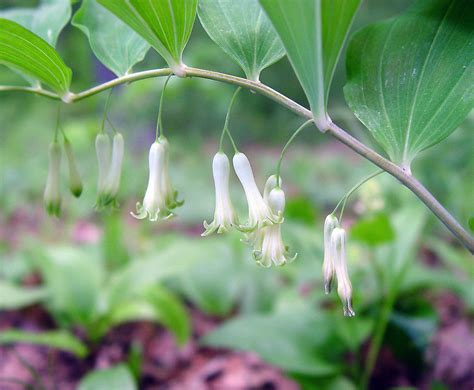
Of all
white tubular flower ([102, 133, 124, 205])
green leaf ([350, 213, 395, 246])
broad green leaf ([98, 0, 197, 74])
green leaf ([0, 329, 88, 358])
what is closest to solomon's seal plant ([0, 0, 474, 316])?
broad green leaf ([98, 0, 197, 74])

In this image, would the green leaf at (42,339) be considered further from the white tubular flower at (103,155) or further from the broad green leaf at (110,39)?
the broad green leaf at (110,39)

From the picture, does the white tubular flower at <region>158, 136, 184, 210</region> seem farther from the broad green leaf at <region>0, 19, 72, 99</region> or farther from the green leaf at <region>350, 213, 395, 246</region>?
the green leaf at <region>350, 213, 395, 246</region>

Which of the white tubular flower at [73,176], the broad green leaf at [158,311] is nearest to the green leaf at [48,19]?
the white tubular flower at [73,176]

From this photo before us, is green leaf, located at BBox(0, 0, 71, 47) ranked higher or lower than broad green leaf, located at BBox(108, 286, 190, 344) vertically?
higher

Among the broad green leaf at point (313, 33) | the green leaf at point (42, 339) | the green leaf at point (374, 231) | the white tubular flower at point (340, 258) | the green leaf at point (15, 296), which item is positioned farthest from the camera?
the green leaf at point (15, 296)

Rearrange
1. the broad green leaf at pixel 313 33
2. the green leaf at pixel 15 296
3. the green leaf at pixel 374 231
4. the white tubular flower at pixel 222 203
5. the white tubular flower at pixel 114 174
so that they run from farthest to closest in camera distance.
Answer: the green leaf at pixel 15 296, the green leaf at pixel 374 231, the white tubular flower at pixel 114 174, the white tubular flower at pixel 222 203, the broad green leaf at pixel 313 33

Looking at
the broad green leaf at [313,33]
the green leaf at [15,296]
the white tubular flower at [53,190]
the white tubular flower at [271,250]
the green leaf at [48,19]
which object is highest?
the green leaf at [48,19]
